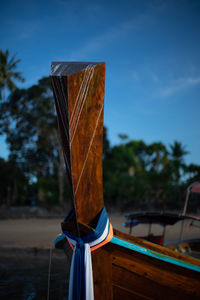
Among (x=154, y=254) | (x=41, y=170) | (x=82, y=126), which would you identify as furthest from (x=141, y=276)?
(x=41, y=170)

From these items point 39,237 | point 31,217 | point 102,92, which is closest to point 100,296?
point 102,92

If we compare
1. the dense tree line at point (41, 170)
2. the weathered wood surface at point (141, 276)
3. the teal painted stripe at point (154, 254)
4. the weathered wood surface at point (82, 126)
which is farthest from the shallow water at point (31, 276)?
the dense tree line at point (41, 170)

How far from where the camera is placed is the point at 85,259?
2.32 metres

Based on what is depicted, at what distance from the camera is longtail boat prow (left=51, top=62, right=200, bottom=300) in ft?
7.05

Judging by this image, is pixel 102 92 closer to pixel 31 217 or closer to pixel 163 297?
pixel 163 297

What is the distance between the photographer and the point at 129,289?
257 centimetres

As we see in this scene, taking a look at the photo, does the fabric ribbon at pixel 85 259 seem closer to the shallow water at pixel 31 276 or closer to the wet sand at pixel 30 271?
the wet sand at pixel 30 271

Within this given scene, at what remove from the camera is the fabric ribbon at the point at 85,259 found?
2264mm

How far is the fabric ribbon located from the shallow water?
2452mm

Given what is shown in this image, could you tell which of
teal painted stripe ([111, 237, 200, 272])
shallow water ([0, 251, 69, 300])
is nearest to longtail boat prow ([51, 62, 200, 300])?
teal painted stripe ([111, 237, 200, 272])

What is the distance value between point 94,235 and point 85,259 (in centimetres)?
24

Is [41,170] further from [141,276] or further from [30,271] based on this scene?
[141,276]

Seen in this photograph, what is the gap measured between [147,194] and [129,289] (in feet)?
63.5

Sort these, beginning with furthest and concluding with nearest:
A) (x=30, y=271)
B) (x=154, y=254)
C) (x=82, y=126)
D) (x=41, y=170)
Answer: (x=41, y=170)
(x=30, y=271)
(x=154, y=254)
(x=82, y=126)
